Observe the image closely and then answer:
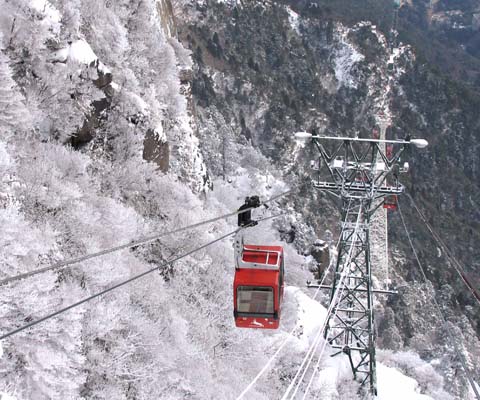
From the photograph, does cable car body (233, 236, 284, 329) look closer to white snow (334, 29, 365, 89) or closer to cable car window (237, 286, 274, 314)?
cable car window (237, 286, 274, 314)

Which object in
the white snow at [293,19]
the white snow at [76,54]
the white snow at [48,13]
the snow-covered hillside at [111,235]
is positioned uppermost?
the white snow at [293,19]

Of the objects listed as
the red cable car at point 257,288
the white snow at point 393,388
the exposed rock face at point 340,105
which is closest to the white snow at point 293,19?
the exposed rock face at point 340,105

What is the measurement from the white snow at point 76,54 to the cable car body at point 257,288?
54.9 feet

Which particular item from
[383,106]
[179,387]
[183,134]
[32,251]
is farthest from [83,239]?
[383,106]

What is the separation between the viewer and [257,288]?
37.1 feet

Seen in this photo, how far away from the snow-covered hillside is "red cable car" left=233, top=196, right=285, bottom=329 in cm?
204

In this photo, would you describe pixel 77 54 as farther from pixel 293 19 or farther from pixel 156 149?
pixel 293 19

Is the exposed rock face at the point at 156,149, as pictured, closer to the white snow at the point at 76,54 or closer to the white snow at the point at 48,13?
the white snow at the point at 76,54

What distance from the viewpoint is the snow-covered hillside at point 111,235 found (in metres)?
16.2

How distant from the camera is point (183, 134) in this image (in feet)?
120

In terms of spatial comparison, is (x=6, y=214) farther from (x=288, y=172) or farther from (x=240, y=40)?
(x=240, y=40)

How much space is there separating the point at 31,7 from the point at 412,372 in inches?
1592

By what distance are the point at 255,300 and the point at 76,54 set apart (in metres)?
17.9

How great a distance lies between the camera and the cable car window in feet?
37.2
